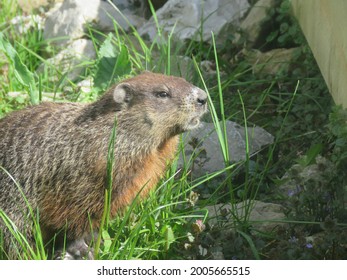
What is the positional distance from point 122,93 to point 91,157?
399 millimetres

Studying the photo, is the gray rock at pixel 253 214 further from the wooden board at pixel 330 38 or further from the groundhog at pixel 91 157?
the wooden board at pixel 330 38

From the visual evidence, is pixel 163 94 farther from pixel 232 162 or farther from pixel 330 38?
pixel 330 38

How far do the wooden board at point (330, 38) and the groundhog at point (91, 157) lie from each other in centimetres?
87

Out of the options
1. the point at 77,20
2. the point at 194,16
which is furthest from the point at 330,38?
the point at 77,20

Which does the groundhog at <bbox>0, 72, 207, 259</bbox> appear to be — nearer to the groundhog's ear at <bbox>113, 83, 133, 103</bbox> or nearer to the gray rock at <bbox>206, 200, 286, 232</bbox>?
the groundhog's ear at <bbox>113, 83, 133, 103</bbox>

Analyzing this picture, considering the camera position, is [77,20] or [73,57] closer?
[73,57]

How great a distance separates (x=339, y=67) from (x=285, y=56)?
62.3 inches

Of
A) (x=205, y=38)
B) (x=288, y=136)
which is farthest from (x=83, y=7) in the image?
(x=288, y=136)

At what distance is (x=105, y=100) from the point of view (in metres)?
4.71

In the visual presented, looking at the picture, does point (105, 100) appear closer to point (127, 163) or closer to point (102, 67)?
point (127, 163)

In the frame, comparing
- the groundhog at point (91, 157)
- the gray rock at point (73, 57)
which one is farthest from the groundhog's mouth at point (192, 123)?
the gray rock at point (73, 57)

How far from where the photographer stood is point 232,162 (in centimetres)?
539

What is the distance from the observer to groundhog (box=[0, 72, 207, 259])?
4.52 metres

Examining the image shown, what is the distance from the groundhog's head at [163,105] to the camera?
15.0ft
